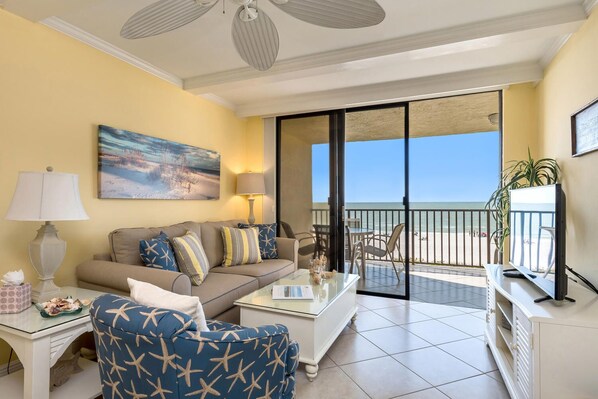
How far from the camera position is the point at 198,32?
2449mm

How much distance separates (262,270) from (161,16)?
2.22 metres

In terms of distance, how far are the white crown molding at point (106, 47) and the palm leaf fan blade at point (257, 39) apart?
58.1 inches

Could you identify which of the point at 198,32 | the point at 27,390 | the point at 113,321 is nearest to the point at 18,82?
the point at 198,32

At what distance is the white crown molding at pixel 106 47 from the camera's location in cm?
228

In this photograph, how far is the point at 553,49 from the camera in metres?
2.64

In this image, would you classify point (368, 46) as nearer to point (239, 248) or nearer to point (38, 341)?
point (239, 248)

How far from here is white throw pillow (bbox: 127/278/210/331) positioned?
124cm

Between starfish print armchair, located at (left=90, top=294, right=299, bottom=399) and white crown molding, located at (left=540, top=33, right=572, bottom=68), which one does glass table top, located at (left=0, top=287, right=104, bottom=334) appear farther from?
white crown molding, located at (left=540, top=33, right=572, bottom=68)

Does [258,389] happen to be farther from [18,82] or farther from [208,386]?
[18,82]

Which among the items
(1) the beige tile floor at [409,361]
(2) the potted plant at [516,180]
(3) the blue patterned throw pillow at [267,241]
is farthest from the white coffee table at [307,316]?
(2) the potted plant at [516,180]

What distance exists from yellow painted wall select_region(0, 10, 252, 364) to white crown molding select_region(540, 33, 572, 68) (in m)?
3.53

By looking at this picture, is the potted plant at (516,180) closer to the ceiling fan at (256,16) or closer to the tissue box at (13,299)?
the ceiling fan at (256,16)

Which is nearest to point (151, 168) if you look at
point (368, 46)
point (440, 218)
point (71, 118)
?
point (71, 118)

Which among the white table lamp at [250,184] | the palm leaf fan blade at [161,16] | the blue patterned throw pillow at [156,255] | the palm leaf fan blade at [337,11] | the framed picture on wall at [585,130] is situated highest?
the palm leaf fan blade at [161,16]
